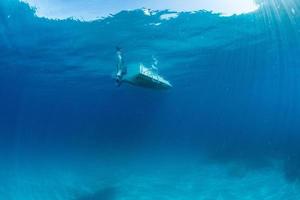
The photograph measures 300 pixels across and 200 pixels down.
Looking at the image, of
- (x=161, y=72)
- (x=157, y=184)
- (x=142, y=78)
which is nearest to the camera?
(x=142, y=78)

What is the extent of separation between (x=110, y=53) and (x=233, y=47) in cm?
1034

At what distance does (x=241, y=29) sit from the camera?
2506 centimetres

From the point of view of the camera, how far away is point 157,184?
98.0ft

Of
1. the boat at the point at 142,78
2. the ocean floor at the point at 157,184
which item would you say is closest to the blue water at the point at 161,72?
the ocean floor at the point at 157,184

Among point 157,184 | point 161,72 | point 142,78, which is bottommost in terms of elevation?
point 142,78

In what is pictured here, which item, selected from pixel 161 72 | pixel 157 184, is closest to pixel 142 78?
pixel 157 184

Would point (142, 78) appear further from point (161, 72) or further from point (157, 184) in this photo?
point (161, 72)

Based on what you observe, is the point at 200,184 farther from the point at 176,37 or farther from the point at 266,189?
the point at 176,37

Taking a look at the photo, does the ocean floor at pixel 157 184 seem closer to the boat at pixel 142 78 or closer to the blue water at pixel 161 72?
the blue water at pixel 161 72

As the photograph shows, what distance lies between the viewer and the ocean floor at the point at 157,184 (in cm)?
2488

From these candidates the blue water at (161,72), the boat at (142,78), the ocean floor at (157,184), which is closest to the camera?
the boat at (142,78)

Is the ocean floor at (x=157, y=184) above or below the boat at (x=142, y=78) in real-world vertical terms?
above

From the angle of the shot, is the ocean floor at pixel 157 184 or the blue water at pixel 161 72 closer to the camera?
the blue water at pixel 161 72

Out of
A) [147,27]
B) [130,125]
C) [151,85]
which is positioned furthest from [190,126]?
[151,85]
